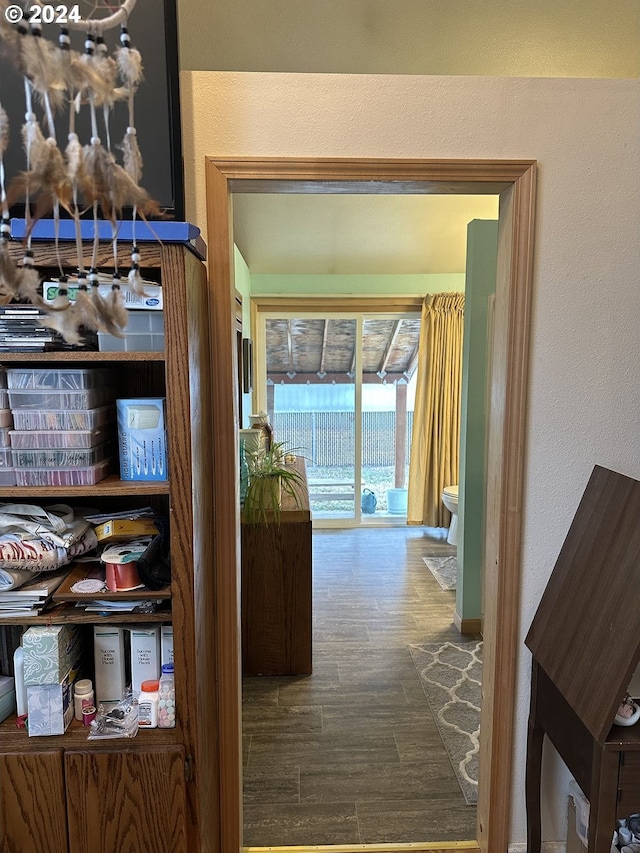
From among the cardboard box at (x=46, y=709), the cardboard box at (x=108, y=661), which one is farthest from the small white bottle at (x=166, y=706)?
the cardboard box at (x=46, y=709)

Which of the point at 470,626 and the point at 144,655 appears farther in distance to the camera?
the point at 470,626

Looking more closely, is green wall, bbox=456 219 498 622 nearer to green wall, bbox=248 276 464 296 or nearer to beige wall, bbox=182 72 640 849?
beige wall, bbox=182 72 640 849

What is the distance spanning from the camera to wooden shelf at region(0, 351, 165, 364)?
4.09 feet

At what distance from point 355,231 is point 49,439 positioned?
128 inches

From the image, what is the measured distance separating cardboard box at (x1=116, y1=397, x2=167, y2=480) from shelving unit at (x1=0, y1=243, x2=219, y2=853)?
35mm

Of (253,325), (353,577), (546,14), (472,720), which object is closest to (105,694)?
(472,720)

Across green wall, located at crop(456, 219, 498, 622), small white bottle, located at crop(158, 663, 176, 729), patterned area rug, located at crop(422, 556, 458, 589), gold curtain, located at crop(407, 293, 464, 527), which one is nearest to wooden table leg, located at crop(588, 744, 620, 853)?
small white bottle, located at crop(158, 663, 176, 729)

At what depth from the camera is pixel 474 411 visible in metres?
3.12

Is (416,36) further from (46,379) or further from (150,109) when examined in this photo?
(46,379)

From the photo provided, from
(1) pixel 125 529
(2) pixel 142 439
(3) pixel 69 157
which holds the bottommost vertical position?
(1) pixel 125 529

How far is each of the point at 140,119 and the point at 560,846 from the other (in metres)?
2.39

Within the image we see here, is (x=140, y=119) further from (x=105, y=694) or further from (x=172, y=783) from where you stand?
(x=172, y=783)

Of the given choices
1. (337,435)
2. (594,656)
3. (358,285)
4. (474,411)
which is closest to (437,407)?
(337,435)

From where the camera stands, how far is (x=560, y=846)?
1750 mm
